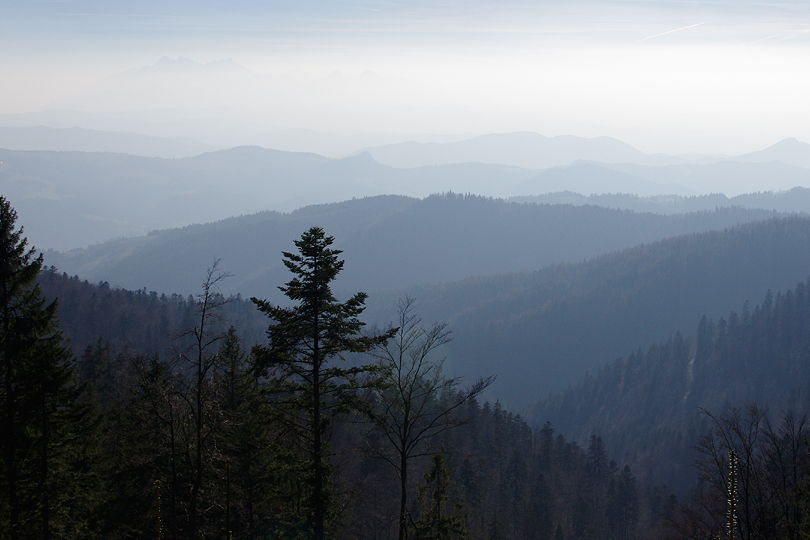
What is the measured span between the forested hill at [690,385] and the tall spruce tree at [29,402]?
122173 millimetres

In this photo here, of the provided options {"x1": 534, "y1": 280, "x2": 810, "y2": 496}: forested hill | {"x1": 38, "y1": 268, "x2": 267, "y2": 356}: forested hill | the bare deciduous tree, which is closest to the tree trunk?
the bare deciduous tree

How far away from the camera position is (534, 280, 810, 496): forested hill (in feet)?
455

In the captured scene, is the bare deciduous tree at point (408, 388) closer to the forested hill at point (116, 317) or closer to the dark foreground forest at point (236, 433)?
the dark foreground forest at point (236, 433)

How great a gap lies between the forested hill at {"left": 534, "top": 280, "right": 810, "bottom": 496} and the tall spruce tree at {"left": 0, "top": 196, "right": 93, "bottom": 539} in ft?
401

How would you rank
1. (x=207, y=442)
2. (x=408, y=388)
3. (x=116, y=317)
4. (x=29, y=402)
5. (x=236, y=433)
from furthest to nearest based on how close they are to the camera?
(x=116, y=317) → (x=236, y=433) → (x=408, y=388) → (x=207, y=442) → (x=29, y=402)

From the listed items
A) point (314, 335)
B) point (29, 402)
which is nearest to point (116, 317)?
point (29, 402)

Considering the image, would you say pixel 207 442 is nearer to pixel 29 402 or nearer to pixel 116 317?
pixel 29 402

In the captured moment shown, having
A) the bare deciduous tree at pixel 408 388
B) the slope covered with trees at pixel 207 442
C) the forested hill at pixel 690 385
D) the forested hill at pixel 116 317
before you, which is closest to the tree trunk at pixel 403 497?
the bare deciduous tree at pixel 408 388

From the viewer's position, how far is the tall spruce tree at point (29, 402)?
19.0m

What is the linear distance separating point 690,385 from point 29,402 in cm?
16235

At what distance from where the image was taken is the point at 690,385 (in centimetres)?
16138

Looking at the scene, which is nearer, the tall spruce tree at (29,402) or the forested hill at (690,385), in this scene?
the tall spruce tree at (29,402)

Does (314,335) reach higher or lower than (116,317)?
lower

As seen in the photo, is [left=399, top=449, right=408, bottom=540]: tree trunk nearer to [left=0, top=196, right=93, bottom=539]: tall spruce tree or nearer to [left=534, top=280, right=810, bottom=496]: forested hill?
[left=0, top=196, right=93, bottom=539]: tall spruce tree
